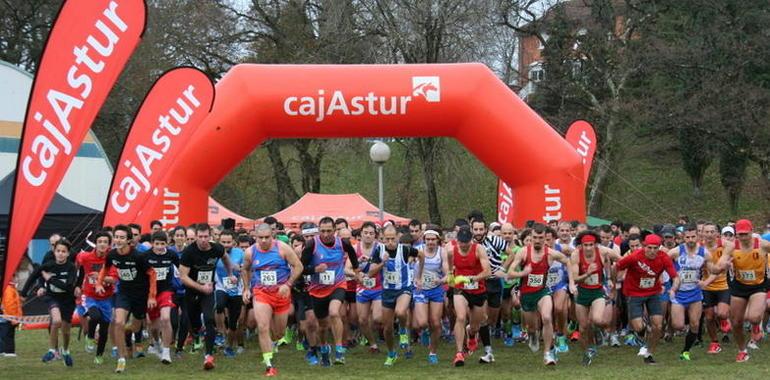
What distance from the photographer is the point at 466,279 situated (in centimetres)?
1259

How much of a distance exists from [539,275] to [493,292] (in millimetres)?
992

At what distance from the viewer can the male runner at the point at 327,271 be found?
12.8 m

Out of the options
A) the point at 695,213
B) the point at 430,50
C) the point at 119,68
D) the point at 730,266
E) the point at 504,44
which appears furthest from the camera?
the point at 695,213

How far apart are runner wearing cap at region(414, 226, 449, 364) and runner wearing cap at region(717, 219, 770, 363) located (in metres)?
3.37

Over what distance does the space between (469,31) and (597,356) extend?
58.5 feet

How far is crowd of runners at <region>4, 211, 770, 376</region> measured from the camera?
12.5m

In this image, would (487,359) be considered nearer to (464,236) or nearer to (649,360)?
(464,236)

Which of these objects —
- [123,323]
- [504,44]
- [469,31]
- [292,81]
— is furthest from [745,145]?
[123,323]

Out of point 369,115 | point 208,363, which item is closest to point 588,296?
point 208,363

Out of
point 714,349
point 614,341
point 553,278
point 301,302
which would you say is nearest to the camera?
point 301,302

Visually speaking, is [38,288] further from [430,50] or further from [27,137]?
[430,50]

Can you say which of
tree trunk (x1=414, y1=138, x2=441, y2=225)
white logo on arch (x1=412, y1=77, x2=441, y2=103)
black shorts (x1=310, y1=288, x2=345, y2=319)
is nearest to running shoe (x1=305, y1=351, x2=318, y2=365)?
black shorts (x1=310, y1=288, x2=345, y2=319)

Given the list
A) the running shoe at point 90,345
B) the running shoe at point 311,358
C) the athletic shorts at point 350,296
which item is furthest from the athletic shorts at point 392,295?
the running shoe at point 90,345

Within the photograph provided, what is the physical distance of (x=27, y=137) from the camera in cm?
1119
